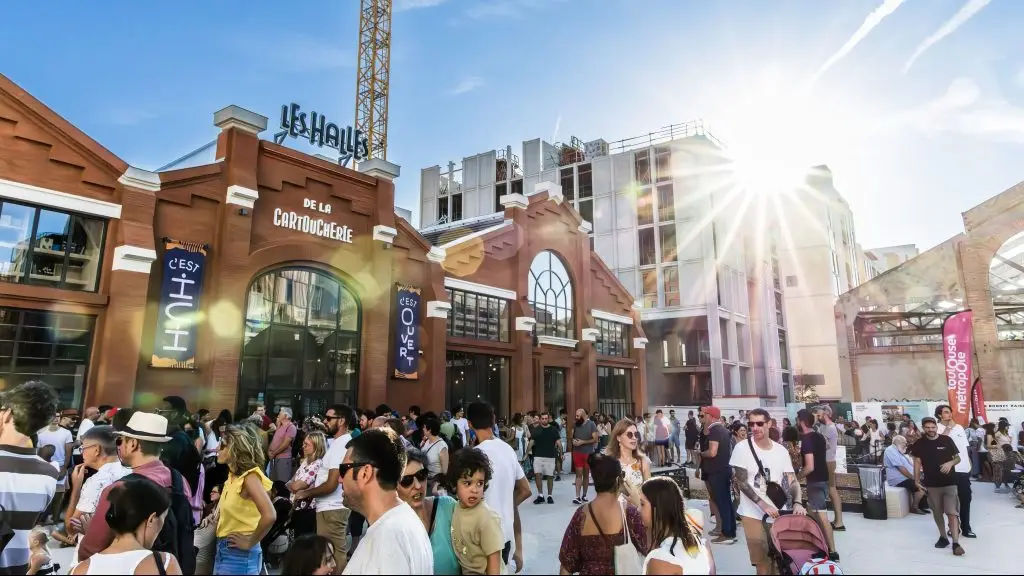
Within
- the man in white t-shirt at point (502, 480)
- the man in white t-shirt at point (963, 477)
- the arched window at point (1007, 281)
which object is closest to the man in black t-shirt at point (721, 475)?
the man in white t-shirt at point (963, 477)

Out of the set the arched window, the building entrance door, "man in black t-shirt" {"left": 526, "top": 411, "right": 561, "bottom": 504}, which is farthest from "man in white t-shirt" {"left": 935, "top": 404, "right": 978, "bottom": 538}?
the arched window

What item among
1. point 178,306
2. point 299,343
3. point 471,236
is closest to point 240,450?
point 178,306

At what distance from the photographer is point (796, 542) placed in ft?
15.5

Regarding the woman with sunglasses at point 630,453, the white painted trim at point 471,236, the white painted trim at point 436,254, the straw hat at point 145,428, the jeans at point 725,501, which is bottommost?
the jeans at point 725,501

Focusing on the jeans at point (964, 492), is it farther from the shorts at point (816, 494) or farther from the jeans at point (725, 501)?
the jeans at point (725, 501)

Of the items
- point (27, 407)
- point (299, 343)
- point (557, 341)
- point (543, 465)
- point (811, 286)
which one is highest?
point (811, 286)

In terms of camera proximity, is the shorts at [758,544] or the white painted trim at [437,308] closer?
the shorts at [758,544]

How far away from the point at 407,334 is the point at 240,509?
13802mm

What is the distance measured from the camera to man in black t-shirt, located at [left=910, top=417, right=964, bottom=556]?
7727 mm

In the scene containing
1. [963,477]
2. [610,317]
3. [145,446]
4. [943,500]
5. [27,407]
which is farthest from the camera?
[610,317]

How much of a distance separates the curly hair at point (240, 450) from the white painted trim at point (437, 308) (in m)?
14.5

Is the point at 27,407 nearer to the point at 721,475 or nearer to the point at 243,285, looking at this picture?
the point at 721,475

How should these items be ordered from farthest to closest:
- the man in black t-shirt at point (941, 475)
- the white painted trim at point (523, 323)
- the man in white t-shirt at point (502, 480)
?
the white painted trim at point (523, 323)
the man in black t-shirt at point (941, 475)
the man in white t-shirt at point (502, 480)

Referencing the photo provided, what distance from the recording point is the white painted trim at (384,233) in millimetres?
17906
